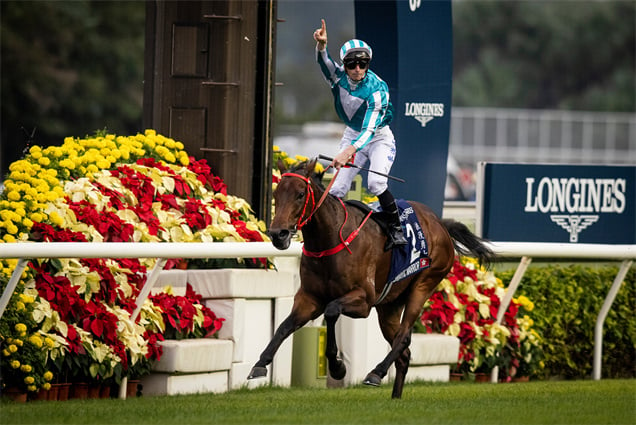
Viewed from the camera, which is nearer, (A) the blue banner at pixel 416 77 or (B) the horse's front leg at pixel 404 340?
(B) the horse's front leg at pixel 404 340

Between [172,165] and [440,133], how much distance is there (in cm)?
223

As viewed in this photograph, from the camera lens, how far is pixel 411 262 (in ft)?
26.0

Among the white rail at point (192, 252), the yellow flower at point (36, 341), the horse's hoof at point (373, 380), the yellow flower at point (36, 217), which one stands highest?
the yellow flower at point (36, 217)

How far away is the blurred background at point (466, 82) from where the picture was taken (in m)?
32.5

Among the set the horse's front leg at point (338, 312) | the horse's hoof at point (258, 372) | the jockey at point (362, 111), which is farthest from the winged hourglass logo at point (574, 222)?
the horse's hoof at point (258, 372)

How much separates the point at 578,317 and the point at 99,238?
4.31m

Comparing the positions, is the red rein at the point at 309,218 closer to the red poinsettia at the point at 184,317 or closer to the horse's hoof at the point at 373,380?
the horse's hoof at the point at 373,380

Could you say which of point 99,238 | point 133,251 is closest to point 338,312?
point 133,251

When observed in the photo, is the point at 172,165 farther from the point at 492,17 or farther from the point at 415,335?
the point at 492,17

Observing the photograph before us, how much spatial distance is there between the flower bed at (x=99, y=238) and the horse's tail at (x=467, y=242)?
1.30 meters

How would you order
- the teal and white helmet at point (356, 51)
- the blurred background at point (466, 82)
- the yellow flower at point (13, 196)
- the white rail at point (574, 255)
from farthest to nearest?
1. the blurred background at point (466, 82)
2. the white rail at point (574, 255)
3. the yellow flower at point (13, 196)
4. the teal and white helmet at point (356, 51)

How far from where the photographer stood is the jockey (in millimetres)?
7586

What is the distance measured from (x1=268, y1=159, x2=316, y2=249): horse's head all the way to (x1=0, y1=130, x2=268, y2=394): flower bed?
130 cm

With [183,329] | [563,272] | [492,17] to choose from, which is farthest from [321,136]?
Answer: [492,17]
